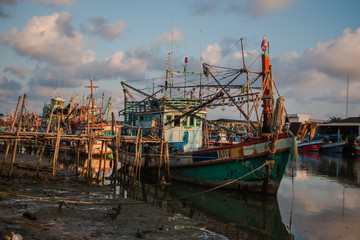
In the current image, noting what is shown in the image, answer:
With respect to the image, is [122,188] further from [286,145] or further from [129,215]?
[286,145]

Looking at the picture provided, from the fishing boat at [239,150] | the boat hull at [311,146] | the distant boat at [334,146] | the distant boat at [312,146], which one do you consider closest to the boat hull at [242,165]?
the fishing boat at [239,150]

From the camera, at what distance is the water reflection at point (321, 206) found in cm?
1021

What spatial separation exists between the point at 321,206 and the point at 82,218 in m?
11.0

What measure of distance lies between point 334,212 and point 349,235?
306 cm

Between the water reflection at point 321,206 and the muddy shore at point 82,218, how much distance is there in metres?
3.82

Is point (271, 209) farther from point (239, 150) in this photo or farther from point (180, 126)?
point (180, 126)

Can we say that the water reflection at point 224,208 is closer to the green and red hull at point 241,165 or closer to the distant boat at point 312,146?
the green and red hull at point 241,165

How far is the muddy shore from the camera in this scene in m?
7.40

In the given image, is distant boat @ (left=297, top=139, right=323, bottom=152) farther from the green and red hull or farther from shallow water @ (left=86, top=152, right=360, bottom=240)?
the green and red hull

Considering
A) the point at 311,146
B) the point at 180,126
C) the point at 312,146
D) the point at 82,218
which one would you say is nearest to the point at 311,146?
the point at 311,146

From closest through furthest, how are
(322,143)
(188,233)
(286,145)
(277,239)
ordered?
(188,233) → (277,239) → (286,145) → (322,143)

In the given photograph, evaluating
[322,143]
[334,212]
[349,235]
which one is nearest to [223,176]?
[334,212]

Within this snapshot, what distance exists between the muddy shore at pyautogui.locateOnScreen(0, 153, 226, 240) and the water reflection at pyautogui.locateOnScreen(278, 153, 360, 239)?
382 centimetres

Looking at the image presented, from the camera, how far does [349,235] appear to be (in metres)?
9.78
